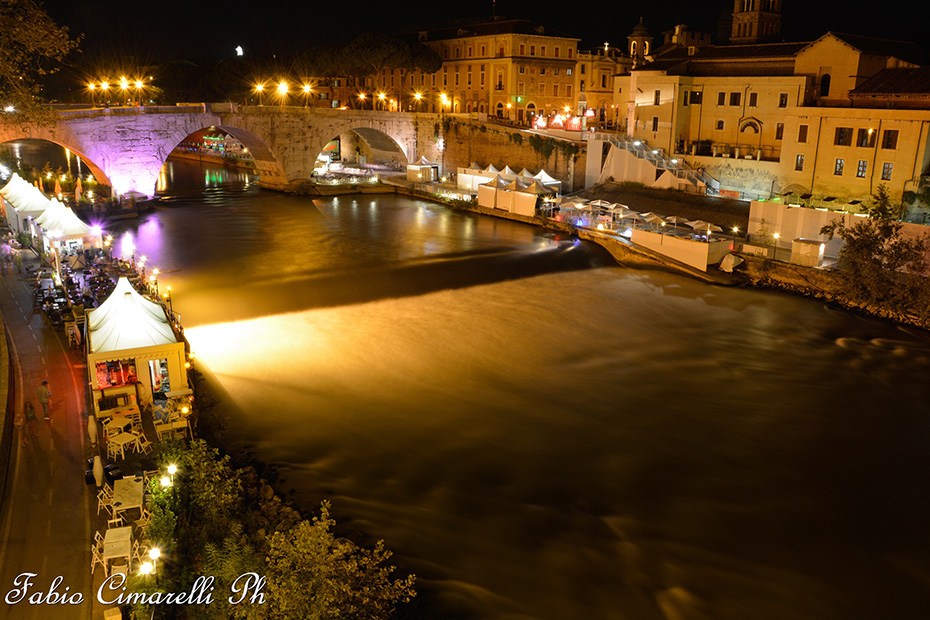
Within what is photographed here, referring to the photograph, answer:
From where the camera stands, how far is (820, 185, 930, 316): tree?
17109 millimetres

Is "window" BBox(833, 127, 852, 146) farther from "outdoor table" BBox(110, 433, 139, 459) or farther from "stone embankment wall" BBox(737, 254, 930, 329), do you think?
"outdoor table" BBox(110, 433, 139, 459)

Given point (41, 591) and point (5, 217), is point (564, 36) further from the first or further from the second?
point (41, 591)

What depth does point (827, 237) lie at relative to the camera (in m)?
19.6

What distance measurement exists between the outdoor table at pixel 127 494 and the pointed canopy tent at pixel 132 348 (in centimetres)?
228

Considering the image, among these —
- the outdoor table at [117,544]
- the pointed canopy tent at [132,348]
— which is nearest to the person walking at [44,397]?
the pointed canopy tent at [132,348]

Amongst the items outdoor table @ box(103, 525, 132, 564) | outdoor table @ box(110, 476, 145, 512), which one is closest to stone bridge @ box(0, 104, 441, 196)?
outdoor table @ box(110, 476, 145, 512)

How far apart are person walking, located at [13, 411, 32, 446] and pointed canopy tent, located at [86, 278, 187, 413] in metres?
0.93

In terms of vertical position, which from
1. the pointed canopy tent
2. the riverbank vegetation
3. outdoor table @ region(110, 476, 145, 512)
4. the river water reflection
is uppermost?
the pointed canopy tent

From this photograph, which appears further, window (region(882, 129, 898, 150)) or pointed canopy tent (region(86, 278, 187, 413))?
window (region(882, 129, 898, 150))

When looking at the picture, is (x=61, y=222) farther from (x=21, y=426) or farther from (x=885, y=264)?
(x=885, y=264)

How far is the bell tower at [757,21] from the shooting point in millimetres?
32438

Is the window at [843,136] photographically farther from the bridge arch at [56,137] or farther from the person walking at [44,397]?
the bridge arch at [56,137]

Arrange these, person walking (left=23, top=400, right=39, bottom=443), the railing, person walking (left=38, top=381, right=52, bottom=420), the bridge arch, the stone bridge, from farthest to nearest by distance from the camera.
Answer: the stone bridge
the railing
the bridge arch
person walking (left=38, top=381, right=52, bottom=420)
person walking (left=23, top=400, right=39, bottom=443)

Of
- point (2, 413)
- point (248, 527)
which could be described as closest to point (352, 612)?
point (248, 527)
